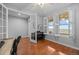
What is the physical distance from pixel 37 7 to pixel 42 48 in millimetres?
838

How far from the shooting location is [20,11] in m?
1.94

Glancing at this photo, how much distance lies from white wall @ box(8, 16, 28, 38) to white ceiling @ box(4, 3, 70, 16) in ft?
0.79

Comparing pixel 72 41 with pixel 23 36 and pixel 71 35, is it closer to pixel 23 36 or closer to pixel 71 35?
pixel 71 35

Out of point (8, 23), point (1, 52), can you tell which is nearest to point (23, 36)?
point (8, 23)

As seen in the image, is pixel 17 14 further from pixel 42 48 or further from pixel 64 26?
pixel 64 26

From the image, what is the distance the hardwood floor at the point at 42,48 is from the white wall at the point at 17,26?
0.17 metres

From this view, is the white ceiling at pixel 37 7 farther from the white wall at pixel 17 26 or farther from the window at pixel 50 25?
the white wall at pixel 17 26

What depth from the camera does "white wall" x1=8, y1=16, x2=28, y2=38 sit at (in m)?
1.94

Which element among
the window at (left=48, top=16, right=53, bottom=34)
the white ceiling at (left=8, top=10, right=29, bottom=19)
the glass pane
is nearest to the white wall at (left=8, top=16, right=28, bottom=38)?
the white ceiling at (left=8, top=10, right=29, bottom=19)

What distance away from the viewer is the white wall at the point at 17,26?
6.38ft

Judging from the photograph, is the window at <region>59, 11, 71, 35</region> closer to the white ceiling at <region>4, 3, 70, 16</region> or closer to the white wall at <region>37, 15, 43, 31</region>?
the white ceiling at <region>4, 3, 70, 16</region>

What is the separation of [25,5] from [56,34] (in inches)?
34.2

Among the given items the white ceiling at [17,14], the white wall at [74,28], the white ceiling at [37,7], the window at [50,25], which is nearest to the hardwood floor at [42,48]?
the white wall at [74,28]

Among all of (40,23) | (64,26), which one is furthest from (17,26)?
(64,26)
